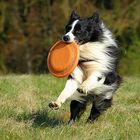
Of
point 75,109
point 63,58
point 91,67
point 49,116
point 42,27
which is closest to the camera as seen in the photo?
point 91,67

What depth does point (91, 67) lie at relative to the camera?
27.3ft

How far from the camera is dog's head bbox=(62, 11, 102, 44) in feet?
27.5

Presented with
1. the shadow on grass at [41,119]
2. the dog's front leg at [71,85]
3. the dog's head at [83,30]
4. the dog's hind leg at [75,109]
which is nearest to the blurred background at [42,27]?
the shadow on grass at [41,119]

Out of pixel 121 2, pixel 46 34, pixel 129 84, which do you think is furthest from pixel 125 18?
pixel 129 84

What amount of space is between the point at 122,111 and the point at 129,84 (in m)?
3.08

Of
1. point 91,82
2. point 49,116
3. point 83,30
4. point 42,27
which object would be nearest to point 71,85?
point 91,82

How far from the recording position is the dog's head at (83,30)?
837 centimetres

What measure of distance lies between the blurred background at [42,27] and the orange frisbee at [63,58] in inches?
749

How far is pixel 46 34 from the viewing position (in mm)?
28625

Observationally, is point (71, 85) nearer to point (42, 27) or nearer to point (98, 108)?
point (98, 108)

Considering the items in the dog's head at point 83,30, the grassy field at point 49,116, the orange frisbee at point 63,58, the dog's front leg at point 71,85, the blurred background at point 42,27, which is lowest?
the blurred background at point 42,27

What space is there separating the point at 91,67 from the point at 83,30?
21.1 inches

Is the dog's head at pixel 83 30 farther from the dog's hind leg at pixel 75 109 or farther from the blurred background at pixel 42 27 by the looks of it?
the blurred background at pixel 42 27

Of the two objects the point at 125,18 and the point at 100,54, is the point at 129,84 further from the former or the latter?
the point at 125,18
